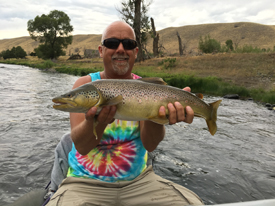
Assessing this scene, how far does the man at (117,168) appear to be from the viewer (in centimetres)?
236

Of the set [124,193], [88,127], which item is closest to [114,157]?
[124,193]

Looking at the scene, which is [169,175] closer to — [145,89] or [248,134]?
[145,89]

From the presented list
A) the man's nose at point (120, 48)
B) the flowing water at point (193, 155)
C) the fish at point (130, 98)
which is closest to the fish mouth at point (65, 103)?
the fish at point (130, 98)

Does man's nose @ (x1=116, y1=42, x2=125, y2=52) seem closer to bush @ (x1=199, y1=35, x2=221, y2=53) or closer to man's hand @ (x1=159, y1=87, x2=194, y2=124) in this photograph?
man's hand @ (x1=159, y1=87, x2=194, y2=124)

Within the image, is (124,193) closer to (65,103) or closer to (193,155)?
(65,103)

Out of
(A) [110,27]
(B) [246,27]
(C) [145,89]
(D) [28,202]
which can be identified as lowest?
(D) [28,202]

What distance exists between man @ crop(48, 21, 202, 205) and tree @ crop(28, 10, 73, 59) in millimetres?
67714

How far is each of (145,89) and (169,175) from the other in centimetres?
331

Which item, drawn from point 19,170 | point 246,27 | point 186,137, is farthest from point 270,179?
point 246,27

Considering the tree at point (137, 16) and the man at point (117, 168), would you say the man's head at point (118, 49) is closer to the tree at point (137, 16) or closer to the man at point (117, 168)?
the man at point (117, 168)

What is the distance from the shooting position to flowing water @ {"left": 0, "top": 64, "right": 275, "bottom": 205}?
14.6ft

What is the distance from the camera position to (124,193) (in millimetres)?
2549

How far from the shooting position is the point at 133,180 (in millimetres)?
2641

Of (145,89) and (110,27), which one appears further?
(110,27)
